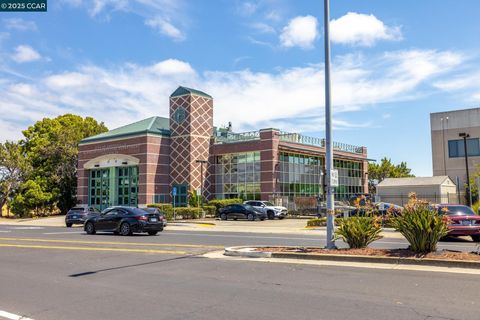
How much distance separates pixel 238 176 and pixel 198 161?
14.2ft

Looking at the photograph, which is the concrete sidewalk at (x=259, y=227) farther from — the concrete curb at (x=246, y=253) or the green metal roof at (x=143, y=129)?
the green metal roof at (x=143, y=129)

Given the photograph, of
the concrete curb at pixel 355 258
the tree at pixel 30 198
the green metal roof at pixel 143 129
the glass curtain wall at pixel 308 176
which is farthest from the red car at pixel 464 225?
the tree at pixel 30 198

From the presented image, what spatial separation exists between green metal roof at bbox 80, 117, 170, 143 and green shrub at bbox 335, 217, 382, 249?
1391 inches

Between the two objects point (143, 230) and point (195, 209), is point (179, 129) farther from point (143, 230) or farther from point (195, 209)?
point (143, 230)

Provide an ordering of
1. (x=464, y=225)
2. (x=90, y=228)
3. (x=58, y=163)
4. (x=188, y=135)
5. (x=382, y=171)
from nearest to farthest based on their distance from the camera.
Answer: (x=464, y=225), (x=90, y=228), (x=188, y=135), (x=58, y=163), (x=382, y=171)

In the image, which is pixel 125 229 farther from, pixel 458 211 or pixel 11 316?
pixel 11 316

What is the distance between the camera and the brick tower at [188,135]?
4556cm

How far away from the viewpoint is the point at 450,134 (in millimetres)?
45906

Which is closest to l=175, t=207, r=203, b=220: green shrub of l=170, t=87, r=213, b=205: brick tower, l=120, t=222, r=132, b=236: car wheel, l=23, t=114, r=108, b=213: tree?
l=170, t=87, r=213, b=205: brick tower

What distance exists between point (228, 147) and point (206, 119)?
3.76 m

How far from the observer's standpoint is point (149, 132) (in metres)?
45.9

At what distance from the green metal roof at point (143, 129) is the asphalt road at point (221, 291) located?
34.3m

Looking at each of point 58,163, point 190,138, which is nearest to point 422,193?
point 190,138

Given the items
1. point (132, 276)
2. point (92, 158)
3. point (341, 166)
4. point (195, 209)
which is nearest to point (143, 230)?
point (132, 276)
